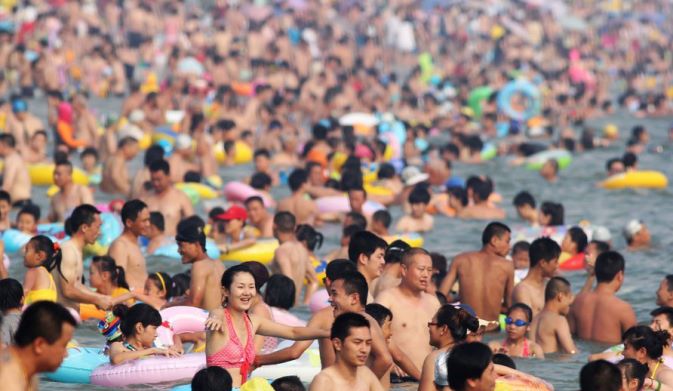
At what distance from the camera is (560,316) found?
10477 mm

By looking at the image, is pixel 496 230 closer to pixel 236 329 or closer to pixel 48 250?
pixel 48 250

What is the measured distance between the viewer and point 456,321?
7145 mm

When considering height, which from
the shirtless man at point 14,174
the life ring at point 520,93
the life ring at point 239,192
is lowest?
the life ring at point 239,192

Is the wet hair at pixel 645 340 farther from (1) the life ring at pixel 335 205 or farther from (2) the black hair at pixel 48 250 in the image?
(1) the life ring at pixel 335 205

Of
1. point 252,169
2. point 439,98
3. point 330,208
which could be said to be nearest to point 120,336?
point 330,208

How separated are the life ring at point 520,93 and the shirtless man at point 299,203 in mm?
12878

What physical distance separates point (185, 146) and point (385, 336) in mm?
10853

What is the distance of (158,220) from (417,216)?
3.68m

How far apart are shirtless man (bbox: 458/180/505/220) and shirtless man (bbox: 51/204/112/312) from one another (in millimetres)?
6966

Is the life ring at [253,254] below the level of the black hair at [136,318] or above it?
above

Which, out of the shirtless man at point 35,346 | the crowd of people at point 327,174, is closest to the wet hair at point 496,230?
the crowd of people at point 327,174

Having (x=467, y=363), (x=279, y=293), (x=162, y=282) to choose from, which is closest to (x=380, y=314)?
(x=467, y=363)

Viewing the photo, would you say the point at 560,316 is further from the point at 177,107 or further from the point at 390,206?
the point at 177,107

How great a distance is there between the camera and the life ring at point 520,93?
27656 millimetres
